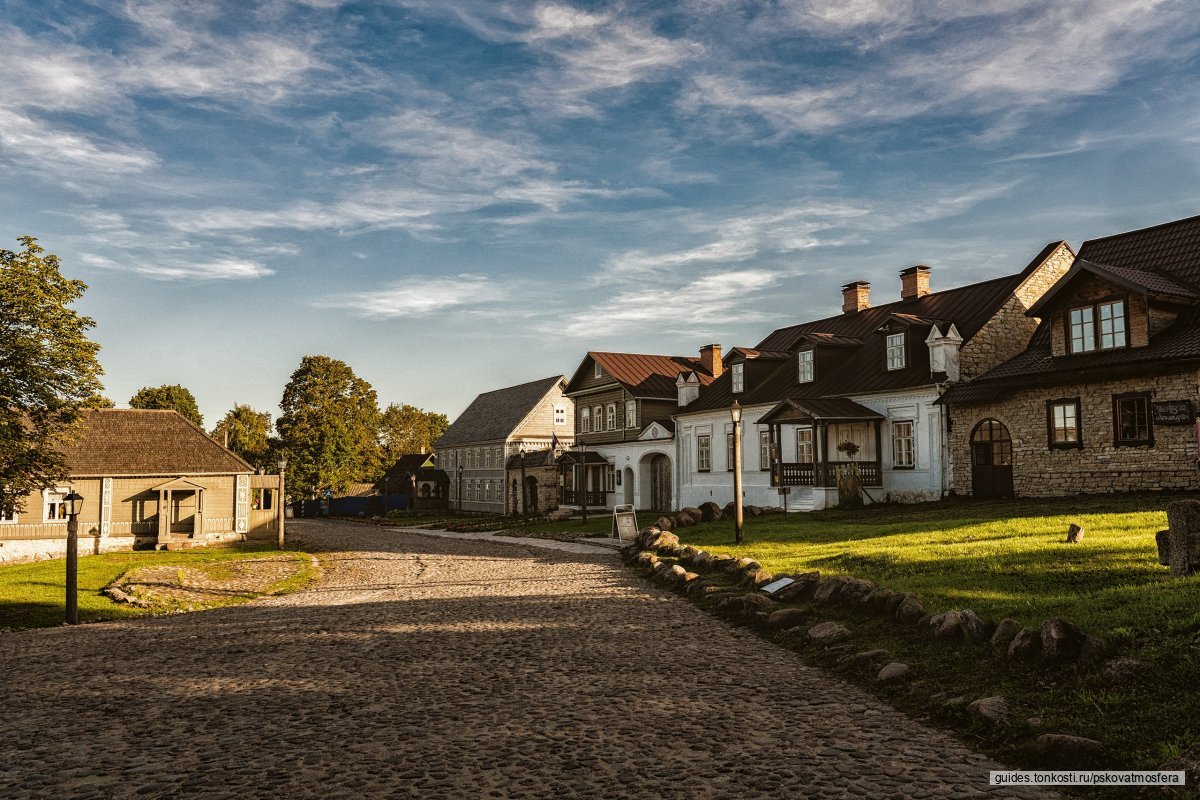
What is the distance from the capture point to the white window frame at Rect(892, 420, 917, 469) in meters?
29.4

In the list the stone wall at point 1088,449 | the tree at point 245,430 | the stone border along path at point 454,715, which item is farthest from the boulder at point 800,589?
the tree at point 245,430

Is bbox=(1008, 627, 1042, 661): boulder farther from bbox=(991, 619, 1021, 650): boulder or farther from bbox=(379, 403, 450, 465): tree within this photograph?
bbox=(379, 403, 450, 465): tree

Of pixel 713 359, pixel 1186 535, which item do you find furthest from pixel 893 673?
pixel 713 359

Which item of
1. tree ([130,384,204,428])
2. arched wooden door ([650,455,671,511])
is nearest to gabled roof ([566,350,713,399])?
arched wooden door ([650,455,671,511])

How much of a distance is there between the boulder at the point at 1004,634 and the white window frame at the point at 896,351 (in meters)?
23.0

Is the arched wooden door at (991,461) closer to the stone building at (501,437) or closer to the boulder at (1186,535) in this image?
the boulder at (1186,535)

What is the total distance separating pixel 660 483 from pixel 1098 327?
73.3 ft

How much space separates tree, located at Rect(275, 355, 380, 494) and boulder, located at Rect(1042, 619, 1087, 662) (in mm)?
57249

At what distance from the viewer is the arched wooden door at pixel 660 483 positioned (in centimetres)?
4206

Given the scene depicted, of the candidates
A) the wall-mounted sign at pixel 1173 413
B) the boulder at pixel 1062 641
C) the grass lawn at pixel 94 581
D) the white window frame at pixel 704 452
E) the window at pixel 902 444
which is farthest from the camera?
the white window frame at pixel 704 452

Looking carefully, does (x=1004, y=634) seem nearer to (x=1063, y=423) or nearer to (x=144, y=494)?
(x=1063, y=423)

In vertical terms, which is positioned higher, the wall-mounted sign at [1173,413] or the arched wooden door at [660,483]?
the wall-mounted sign at [1173,413]

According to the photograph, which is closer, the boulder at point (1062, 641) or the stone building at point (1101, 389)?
the boulder at point (1062, 641)

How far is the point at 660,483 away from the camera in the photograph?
42.5 meters
